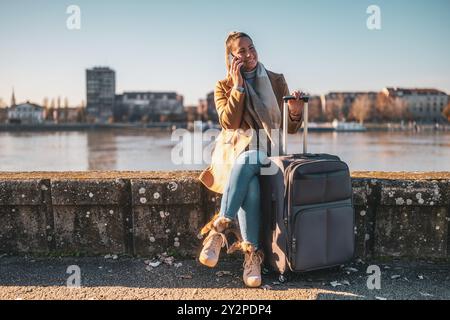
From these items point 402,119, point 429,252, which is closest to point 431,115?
point 402,119

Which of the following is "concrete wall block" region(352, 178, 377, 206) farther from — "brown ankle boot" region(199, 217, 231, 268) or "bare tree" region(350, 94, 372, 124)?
"bare tree" region(350, 94, 372, 124)

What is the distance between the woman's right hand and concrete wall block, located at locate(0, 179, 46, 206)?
1.84 m

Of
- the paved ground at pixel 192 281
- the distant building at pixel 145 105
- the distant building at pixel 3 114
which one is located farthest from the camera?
the distant building at pixel 145 105

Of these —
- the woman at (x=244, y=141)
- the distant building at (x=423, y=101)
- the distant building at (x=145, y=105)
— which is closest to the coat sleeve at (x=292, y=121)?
the woman at (x=244, y=141)

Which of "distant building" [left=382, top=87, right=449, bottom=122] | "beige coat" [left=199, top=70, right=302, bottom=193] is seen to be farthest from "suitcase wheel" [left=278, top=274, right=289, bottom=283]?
"distant building" [left=382, top=87, right=449, bottom=122]

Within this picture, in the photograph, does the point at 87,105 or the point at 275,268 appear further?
the point at 87,105

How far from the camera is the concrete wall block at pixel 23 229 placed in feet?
12.3

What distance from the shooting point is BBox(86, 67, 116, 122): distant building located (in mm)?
137625

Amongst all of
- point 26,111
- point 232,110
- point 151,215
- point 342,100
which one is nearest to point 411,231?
point 232,110

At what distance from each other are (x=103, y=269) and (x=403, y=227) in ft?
7.91

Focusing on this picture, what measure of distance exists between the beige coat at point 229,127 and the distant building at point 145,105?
12982cm

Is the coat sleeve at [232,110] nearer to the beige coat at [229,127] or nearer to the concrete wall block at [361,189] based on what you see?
the beige coat at [229,127]
